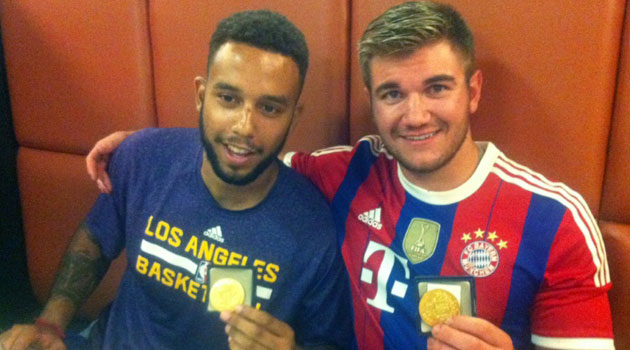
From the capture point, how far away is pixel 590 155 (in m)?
1.14

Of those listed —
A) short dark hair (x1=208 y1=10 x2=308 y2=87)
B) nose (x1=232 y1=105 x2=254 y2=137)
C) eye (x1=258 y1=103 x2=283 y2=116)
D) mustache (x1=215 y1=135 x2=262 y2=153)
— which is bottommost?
mustache (x1=215 y1=135 x2=262 y2=153)

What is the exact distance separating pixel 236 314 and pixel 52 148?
1028 mm

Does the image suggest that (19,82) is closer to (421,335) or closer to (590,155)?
(421,335)

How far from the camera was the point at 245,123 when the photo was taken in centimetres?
102

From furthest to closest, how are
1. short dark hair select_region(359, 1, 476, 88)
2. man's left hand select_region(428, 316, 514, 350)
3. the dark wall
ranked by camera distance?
the dark wall, short dark hair select_region(359, 1, 476, 88), man's left hand select_region(428, 316, 514, 350)

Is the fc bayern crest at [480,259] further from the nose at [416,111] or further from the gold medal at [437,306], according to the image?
the nose at [416,111]

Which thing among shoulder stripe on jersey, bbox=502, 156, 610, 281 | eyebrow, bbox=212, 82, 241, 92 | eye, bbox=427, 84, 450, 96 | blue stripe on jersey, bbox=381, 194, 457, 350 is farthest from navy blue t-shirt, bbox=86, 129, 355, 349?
shoulder stripe on jersey, bbox=502, 156, 610, 281

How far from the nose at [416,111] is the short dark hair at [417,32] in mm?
98

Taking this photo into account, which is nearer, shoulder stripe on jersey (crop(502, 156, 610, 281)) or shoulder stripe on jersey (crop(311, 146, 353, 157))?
shoulder stripe on jersey (crop(502, 156, 610, 281))

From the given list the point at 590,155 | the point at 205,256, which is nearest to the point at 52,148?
the point at 205,256

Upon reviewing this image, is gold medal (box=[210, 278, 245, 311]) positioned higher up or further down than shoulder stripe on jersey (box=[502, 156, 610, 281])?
further down

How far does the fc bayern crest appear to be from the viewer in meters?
1.03

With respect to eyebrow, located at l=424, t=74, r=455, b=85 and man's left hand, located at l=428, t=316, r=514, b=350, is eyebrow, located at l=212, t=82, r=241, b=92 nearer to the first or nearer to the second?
eyebrow, located at l=424, t=74, r=455, b=85

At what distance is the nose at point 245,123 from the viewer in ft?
3.34
